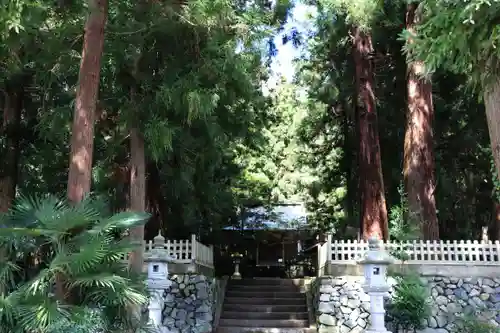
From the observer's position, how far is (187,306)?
10875 mm

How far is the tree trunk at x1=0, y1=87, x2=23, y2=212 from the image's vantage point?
35.2 feet

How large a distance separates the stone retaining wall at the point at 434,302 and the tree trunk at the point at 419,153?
1.28m

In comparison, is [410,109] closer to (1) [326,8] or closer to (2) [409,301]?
(1) [326,8]

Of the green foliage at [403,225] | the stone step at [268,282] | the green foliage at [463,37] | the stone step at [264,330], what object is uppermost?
the green foliage at [463,37]

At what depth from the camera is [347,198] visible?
15.8 metres

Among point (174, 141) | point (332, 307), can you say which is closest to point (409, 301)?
point (332, 307)

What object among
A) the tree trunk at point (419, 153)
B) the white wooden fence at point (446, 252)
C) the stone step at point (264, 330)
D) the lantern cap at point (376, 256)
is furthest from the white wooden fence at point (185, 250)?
the tree trunk at point (419, 153)

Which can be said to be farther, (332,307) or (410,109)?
(410,109)

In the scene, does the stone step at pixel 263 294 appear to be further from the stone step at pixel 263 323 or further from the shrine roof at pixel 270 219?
the shrine roof at pixel 270 219

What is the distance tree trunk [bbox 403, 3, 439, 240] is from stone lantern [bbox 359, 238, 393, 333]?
8.46ft

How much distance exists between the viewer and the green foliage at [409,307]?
31.4 feet

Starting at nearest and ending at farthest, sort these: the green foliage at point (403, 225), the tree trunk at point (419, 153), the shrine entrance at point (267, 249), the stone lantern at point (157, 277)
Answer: the stone lantern at point (157, 277) < the green foliage at point (403, 225) < the tree trunk at point (419, 153) < the shrine entrance at point (267, 249)

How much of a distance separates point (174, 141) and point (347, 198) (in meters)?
7.67

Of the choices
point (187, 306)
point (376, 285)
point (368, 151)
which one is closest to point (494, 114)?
point (376, 285)
